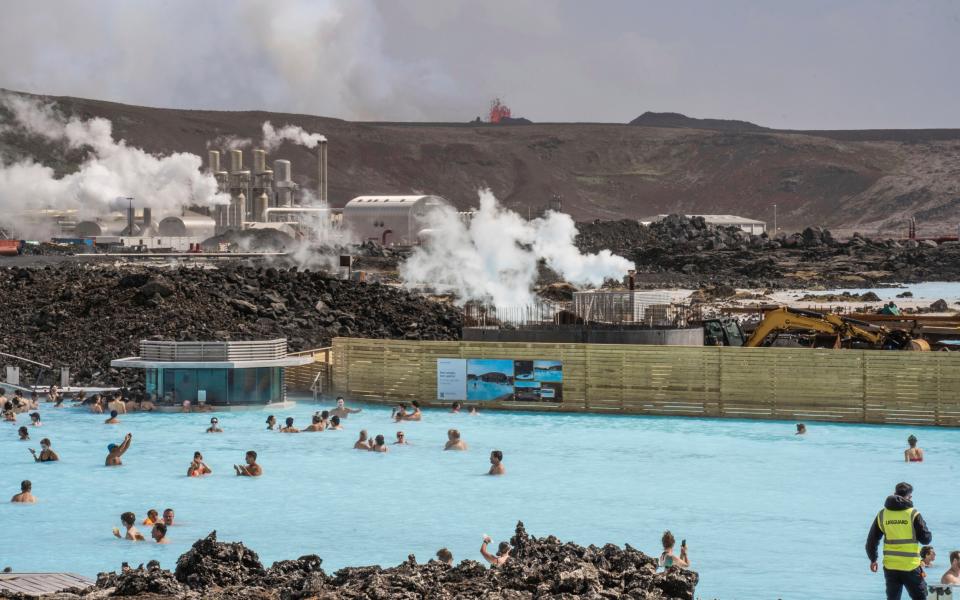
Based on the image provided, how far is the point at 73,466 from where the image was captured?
3070 centimetres

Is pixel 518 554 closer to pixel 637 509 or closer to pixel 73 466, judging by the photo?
pixel 637 509

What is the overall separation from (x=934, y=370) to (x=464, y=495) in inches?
580

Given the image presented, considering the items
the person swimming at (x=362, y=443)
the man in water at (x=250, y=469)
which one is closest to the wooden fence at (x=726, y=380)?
the person swimming at (x=362, y=443)

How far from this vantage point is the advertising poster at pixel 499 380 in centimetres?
3853

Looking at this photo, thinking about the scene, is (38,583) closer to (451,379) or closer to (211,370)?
(211,370)

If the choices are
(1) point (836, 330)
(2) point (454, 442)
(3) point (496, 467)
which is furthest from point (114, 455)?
(1) point (836, 330)

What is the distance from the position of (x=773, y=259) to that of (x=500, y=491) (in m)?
87.8

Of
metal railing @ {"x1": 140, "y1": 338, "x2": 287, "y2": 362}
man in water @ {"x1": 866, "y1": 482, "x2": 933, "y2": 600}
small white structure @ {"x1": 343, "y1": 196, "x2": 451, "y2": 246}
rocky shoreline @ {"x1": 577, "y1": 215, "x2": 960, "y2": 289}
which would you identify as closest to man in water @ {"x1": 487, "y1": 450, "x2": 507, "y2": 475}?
metal railing @ {"x1": 140, "y1": 338, "x2": 287, "y2": 362}

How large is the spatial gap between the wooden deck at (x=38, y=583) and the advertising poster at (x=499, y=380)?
76.4 ft

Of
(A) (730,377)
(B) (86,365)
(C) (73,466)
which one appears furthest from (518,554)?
(B) (86,365)

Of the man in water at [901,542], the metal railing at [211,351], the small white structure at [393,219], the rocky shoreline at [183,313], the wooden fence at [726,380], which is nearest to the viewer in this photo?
the man in water at [901,542]

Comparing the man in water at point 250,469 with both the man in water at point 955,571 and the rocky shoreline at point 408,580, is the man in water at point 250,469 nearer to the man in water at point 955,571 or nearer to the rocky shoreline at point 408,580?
the rocky shoreline at point 408,580

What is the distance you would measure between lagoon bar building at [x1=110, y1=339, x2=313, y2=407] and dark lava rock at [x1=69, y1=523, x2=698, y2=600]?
2231 centimetres

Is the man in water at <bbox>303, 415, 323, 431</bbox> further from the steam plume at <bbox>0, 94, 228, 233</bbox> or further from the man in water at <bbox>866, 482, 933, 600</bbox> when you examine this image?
the steam plume at <bbox>0, 94, 228, 233</bbox>
